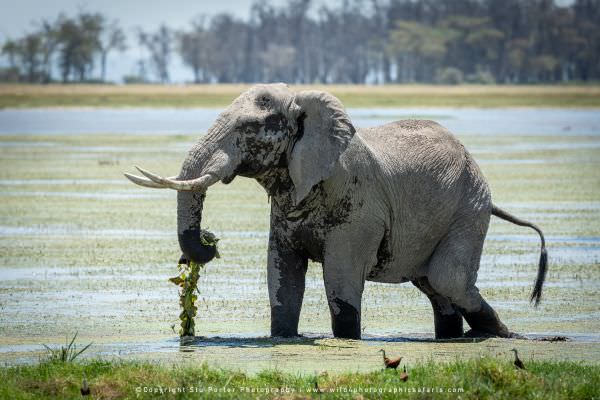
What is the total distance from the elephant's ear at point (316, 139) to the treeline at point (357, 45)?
109m

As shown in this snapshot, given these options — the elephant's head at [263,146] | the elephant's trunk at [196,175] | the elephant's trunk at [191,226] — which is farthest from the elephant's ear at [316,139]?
the elephant's trunk at [191,226]

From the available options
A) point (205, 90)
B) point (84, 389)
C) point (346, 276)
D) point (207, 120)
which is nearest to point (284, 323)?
A: point (346, 276)

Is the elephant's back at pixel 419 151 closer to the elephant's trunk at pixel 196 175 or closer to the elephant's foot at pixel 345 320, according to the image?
the elephant's foot at pixel 345 320

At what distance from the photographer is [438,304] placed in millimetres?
10547

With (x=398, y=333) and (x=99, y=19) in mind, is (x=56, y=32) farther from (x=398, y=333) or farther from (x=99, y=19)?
(x=398, y=333)

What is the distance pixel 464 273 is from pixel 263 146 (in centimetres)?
Result: 199

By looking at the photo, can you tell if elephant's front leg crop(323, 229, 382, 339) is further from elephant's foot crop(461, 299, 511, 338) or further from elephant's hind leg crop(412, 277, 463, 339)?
elephant's foot crop(461, 299, 511, 338)

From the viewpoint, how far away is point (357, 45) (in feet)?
464

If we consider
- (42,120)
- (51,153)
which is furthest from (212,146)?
(42,120)

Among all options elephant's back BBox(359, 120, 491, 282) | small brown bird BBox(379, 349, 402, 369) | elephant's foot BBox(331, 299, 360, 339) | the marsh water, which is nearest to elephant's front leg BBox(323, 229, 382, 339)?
elephant's foot BBox(331, 299, 360, 339)

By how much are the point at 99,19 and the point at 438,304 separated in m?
124

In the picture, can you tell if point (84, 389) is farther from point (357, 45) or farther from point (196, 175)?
point (357, 45)

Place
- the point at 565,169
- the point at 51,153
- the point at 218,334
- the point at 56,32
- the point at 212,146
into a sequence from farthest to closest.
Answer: the point at 56,32, the point at 51,153, the point at 565,169, the point at 218,334, the point at 212,146

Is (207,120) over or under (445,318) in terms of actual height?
under
